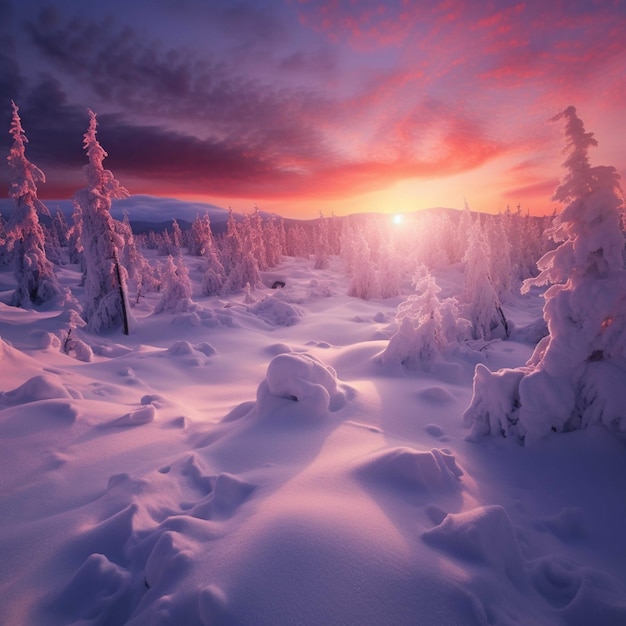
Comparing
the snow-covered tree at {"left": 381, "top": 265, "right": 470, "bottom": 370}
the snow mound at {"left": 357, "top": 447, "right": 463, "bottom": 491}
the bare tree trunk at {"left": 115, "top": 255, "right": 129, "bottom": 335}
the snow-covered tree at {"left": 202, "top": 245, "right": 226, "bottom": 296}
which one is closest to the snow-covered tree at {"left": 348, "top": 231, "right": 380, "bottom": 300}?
the snow-covered tree at {"left": 202, "top": 245, "right": 226, "bottom": 296}

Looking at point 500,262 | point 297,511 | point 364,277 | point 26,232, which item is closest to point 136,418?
point 297,511

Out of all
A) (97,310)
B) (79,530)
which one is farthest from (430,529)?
(97,310)

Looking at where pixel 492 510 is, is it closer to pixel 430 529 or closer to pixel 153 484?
pixel 430 529

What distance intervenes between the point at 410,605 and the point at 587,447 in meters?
4.42

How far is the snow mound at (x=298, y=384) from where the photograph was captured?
22.7 feet

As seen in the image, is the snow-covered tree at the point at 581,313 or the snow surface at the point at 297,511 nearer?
the snow surface at the point at 297,511

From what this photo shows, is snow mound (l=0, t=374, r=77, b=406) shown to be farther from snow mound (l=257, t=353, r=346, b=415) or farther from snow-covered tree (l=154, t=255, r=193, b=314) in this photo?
snow-covered tree (l=154, t=255, r=193, b=314)

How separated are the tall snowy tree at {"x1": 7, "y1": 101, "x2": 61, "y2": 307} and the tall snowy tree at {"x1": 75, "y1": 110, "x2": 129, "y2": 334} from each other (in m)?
7.64

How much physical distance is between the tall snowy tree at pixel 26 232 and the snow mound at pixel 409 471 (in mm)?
29017

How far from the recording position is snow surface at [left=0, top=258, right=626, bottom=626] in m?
2.72

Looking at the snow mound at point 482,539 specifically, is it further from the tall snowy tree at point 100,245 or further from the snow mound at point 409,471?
the tall snowy tree at point 100,245

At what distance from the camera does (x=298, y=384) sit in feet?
22.7

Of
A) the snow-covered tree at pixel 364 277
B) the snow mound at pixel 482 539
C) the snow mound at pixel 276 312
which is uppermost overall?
the snow-covered tree at pixel 364 277

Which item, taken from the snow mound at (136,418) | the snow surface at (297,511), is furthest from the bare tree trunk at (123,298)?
the snow mound at (136,418)
